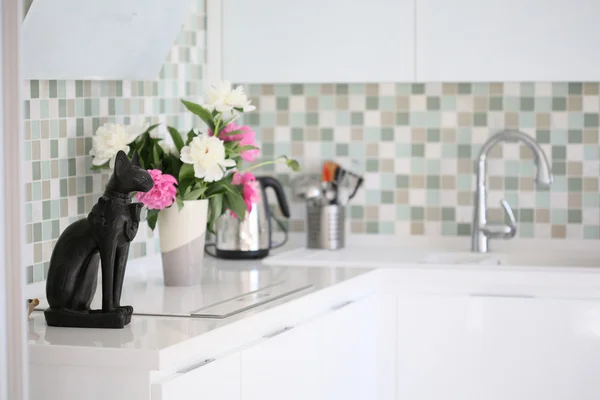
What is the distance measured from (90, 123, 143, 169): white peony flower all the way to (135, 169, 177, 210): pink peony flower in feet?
0.43

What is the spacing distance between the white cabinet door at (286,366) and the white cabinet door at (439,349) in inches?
22.1

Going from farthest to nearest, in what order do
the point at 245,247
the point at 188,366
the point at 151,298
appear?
the point at 245,247
the point at 151,298
the point at 188,366

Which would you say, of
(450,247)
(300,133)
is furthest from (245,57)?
(450,247)

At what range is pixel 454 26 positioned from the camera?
3.16 metres

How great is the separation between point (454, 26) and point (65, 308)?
1693 mm

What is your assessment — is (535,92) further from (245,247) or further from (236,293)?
(236,293)

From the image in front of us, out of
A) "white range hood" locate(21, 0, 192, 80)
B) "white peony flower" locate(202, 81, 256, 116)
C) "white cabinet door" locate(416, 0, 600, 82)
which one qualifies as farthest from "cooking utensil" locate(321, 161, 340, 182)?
"white peony flower" locate(202, 81, 256, 116)

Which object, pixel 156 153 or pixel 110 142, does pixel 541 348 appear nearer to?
→ pixel 156 153

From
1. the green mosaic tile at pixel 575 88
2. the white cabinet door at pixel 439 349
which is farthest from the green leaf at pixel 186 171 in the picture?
the green mosaic tile at pixel 575 88

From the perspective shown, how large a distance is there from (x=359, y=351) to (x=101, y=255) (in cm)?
103

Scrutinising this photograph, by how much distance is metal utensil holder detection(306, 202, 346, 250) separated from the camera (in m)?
3.31

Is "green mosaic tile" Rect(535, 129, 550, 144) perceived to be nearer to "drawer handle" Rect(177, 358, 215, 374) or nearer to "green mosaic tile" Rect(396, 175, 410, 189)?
"green mosaic tile" Rect(396, 175, 410, 189)

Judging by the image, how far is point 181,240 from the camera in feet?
8.30

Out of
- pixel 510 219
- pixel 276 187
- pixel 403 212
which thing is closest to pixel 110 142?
pixel 276 187
